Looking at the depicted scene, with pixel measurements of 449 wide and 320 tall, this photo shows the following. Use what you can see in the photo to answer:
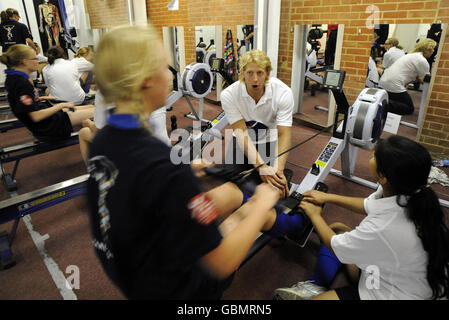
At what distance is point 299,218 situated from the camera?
1.85 meters

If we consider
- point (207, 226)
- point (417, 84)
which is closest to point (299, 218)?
point (207, 226)

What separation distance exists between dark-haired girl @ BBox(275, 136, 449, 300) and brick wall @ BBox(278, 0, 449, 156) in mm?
2770

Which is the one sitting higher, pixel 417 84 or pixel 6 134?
pixel 417 84

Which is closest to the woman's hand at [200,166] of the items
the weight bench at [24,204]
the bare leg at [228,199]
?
the bare leg at [228,199]

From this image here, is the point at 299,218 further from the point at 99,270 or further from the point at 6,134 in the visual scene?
the point at 6,134

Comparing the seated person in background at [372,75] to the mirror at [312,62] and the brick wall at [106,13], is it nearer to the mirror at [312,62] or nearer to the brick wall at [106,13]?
the mirror at [312,62]

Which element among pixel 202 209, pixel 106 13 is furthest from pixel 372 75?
pixel 106 13

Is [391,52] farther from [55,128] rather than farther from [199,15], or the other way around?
[55,128]

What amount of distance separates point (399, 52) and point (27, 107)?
425cm

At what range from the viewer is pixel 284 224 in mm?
1736

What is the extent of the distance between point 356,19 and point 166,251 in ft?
13.1

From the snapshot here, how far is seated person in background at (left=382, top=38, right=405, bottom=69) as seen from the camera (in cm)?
367

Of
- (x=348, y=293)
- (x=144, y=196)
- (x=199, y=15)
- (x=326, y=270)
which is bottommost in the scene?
(x=326, y=270)
